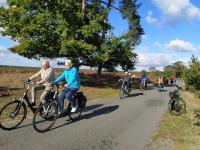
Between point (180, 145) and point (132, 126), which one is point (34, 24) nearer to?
point (132, 126)

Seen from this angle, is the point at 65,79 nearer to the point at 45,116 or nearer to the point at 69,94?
the point at 69,94

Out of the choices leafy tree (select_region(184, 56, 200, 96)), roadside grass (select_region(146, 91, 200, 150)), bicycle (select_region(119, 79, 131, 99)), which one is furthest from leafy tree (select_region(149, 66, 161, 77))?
roadside grass (select_region(146, 91, 200, 150))

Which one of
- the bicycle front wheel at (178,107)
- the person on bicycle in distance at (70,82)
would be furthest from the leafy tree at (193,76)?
the person on bicycle in distance at (70,82)

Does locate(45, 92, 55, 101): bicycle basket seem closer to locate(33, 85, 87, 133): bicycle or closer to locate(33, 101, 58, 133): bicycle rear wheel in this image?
locate(33, 85, 87, 133): bicycle

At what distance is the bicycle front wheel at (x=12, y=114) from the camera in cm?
1025

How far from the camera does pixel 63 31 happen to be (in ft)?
99.4

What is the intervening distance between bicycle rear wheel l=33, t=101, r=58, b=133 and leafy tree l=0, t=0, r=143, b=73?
18.6m

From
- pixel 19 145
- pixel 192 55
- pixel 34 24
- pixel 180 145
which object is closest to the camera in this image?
pixel 19 145

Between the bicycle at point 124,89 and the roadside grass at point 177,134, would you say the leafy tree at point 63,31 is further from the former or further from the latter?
the roadside grass at point 177,134

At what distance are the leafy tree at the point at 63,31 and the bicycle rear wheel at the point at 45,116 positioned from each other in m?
18.6

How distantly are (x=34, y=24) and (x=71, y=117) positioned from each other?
19289 millimetres

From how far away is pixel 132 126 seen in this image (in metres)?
12.4

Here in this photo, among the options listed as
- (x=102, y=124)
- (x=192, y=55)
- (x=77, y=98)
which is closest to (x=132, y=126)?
(x=102, y=124)

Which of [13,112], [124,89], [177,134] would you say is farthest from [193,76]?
[13,112]
